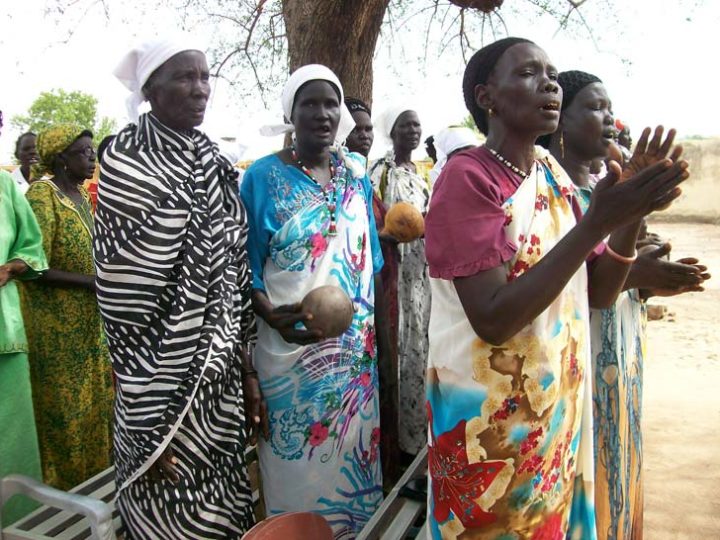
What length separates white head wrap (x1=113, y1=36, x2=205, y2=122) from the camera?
2.14 metres

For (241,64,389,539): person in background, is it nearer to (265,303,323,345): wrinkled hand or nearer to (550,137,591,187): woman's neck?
(265,303,323,345): wrinkled hand

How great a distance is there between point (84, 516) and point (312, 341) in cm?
115

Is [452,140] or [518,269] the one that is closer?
[518,269]

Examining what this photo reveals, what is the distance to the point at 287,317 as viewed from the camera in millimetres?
2309

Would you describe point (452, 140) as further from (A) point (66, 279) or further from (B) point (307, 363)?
(A) point (66, 279)

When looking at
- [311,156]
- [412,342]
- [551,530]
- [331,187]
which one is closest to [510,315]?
[551,530]

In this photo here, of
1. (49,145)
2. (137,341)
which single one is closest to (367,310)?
(137,341)

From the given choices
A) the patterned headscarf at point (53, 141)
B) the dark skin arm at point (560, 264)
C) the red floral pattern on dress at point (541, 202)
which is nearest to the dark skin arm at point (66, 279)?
the patterned headscarf at point (53, 141)

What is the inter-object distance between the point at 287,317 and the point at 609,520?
4.68 feet

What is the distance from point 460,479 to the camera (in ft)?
5.58

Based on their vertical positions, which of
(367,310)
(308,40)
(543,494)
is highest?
(308,40)

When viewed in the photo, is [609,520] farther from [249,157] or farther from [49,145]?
[49,145]

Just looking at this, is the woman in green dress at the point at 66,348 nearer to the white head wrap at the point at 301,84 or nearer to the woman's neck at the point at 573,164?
the white head wrap at the point at 301,84

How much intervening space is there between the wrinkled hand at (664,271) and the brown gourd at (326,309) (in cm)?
105
